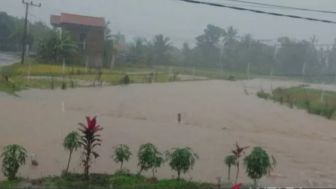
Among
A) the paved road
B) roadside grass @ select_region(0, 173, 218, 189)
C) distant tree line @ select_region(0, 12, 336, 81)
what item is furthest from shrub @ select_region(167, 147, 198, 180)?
distant tree line @ select_region(0, 12, 336, 81)

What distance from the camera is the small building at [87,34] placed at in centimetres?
3974

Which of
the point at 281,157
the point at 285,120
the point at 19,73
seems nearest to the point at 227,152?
the point at 281,157

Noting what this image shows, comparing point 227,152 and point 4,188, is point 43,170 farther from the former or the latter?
point 227,152

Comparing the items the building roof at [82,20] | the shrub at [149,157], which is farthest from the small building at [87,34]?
the shrub at [149,157]

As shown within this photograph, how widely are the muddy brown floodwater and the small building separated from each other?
1469 centimetres

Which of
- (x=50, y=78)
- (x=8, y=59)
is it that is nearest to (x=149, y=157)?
(x=50, y=78)

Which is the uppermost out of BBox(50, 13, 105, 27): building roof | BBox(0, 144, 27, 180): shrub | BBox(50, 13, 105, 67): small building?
BBox(50, 13, 105, 27): building roof

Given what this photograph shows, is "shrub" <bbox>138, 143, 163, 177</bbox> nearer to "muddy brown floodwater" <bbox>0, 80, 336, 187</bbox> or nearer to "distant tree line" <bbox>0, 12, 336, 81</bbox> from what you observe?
"muddy brown floodwater" <bbox>0, 80, 336, 187</bbox>

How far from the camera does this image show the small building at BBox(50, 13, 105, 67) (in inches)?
1564

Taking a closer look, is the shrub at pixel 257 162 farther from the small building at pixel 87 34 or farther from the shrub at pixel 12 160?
the small building at pixel 87 34

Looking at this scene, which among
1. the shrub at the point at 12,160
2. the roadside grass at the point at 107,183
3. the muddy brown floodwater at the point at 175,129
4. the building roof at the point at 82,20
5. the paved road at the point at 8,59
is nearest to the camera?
the roadside grass at the point at 107,183

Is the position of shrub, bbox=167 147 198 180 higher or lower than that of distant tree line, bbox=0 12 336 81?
lower

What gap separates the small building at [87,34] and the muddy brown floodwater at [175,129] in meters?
14.7

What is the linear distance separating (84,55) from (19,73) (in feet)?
36.1
